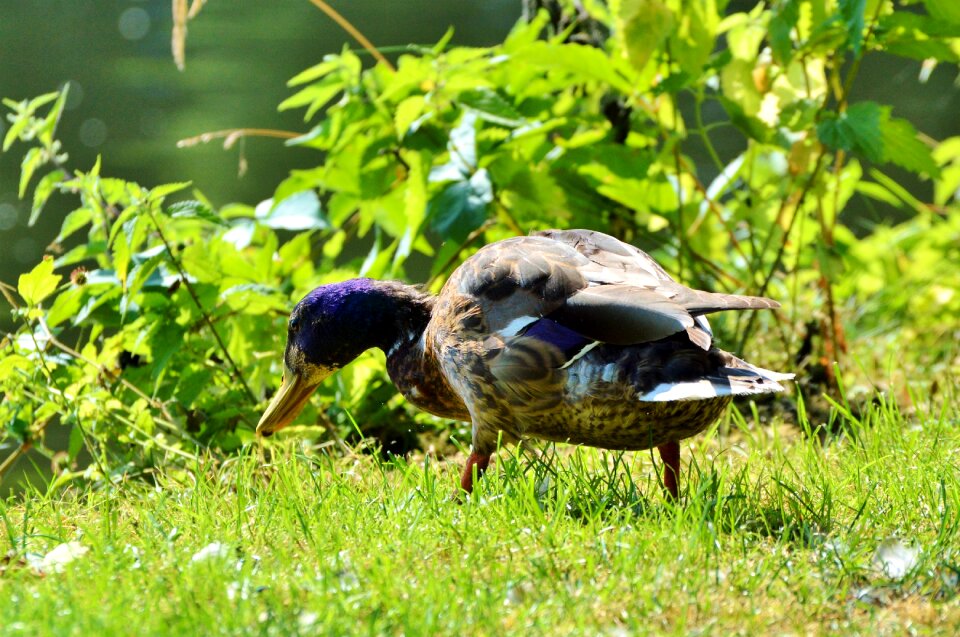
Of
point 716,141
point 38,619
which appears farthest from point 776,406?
point 716,141

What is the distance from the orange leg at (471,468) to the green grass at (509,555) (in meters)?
0.07

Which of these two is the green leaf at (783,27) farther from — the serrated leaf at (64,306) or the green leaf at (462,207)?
the serrated leaf at (64,306)

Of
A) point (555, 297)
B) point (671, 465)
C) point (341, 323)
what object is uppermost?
point (555, 297)

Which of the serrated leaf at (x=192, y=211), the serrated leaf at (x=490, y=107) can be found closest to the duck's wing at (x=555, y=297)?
the serrated leaf at (x=192, y=211)

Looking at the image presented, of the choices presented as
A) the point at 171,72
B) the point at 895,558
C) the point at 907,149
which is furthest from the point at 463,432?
the point at 171,72

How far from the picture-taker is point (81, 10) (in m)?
17.9

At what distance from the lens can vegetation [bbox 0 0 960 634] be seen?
2.77 meters

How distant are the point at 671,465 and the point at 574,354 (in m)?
0.49

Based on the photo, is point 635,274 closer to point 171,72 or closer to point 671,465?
point 671,465

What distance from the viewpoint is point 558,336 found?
337 centimetres

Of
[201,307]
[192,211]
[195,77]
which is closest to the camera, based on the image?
[192,211]

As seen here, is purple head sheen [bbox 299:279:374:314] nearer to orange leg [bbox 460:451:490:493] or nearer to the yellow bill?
the yellow bill

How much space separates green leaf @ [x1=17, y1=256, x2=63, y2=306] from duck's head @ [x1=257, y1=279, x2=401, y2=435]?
761mm

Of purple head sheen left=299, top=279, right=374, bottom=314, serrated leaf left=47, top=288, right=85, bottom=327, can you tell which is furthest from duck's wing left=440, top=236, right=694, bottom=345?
serrated leaf left=47, top=288, right=85, bottom=327
